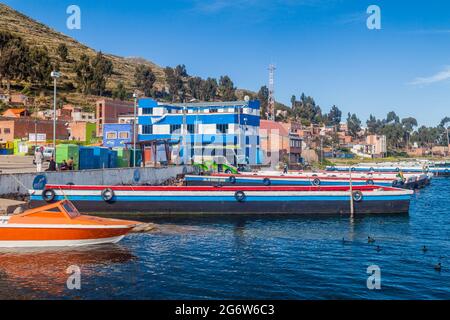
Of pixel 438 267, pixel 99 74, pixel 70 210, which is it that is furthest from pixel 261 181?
pixel 99 74

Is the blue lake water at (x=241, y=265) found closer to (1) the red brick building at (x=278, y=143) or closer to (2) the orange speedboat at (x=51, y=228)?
(2) the orange speedboat at (x=51, y=228)

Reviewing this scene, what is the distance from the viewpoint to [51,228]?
23609 mm

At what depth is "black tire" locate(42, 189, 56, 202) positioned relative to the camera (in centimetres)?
3641

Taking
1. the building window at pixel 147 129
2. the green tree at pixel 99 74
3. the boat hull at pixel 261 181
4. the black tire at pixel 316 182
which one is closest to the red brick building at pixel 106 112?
the building window at pixel 147 129

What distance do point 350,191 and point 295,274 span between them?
20.6m

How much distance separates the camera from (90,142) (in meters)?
101

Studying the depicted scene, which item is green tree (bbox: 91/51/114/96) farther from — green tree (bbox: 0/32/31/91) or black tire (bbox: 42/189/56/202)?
black tire (bbox: 42/189/56/202)

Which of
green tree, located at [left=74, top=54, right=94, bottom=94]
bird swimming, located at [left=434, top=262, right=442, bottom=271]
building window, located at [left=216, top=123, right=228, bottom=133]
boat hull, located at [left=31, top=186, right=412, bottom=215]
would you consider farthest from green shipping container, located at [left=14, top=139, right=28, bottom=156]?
green tree, located at [left=74, top=54, right=94, bottom=94]

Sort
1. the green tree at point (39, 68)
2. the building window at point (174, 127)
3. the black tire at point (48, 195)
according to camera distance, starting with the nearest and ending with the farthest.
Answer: the black tire at point (48, 195) → the building window at point (174, 127) → the green tree at point (39, 68)

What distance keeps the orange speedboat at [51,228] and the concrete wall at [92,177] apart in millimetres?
7272

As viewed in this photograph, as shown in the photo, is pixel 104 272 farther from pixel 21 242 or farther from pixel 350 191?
pixel 350 191

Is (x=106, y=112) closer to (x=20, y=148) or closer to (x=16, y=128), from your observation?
(x=16, y=128)

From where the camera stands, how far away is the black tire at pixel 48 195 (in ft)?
119
